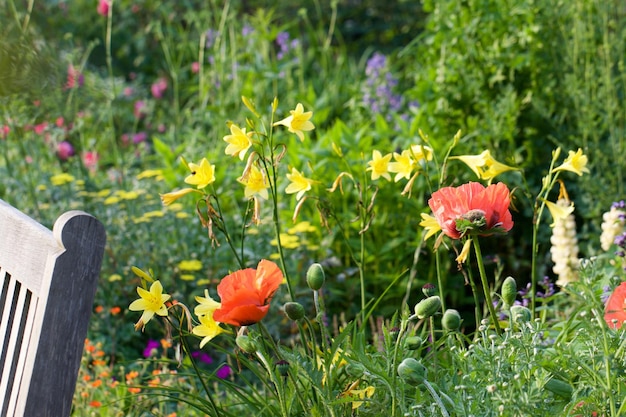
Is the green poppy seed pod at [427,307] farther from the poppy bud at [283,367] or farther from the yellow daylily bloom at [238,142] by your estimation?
the yellow daylily bloom at [238,142]

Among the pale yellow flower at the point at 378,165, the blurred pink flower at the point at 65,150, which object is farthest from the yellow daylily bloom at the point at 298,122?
the blurred pink flower at the point at 65,150

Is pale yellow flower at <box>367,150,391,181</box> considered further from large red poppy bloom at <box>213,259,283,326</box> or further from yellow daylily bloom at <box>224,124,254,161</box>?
Result: large red poppy bloom at <box>213,259,283,326</box>

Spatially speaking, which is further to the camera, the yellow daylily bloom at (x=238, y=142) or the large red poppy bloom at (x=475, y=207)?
the yellow daylily bloom at (x=238, y=142)

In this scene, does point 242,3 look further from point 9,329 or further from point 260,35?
point 9,329

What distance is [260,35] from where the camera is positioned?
185 inches

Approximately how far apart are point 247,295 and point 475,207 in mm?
371

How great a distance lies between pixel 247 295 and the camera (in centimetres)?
132

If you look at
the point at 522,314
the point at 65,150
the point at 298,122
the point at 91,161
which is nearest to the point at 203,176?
the point at 298,122

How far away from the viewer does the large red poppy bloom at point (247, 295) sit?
1311mm

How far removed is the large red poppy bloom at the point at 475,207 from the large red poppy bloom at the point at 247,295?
28 centimetres

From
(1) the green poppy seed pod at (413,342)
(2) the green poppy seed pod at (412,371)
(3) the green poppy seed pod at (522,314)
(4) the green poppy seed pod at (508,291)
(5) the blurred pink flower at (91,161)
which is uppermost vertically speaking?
(5) the blurred pink flower at (91,161)

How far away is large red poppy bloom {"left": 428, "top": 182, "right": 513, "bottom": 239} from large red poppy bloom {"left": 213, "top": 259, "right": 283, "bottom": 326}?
0.28 m

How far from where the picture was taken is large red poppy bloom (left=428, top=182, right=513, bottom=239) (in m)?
1.35

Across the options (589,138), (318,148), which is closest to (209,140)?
(318,148)
